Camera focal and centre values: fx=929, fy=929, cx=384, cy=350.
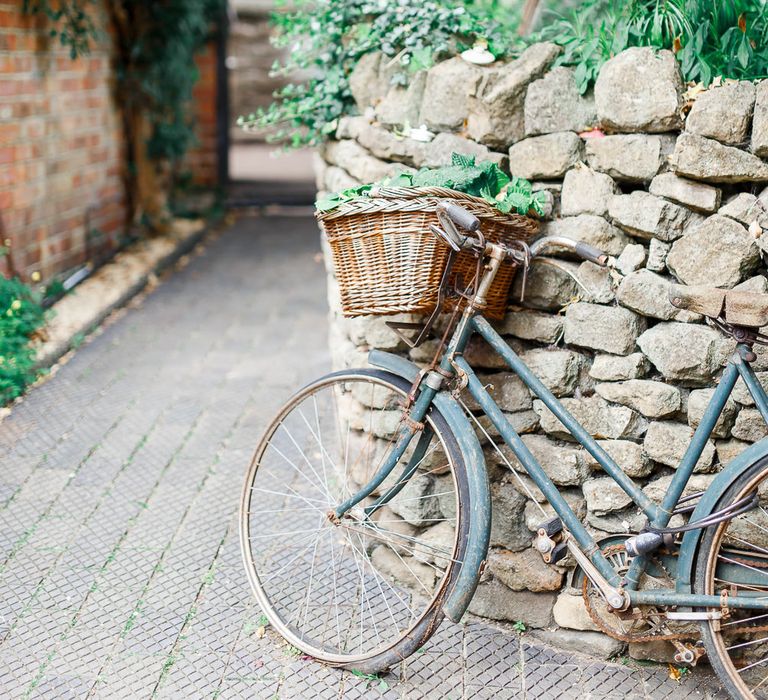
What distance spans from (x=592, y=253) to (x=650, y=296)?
11.2 inches

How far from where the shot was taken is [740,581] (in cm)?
262

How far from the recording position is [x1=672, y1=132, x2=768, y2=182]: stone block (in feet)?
8.57

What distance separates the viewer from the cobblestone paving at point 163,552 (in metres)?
2.83

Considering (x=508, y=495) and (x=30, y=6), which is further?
(x=30, y=6)

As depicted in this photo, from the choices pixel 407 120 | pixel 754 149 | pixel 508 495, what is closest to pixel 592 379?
pixel 508 495

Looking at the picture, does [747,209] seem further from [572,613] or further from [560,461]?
[572,613]

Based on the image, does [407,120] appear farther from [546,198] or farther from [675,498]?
[675,498]

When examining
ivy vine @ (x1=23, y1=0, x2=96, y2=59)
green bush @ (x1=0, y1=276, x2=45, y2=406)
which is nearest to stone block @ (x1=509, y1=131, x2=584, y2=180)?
green bush @ (x1=0, y1=276, x2=45, y2=406)

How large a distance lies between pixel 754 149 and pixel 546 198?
64 centimetres

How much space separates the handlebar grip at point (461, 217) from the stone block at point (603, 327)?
591mm

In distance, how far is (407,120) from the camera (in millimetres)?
3383

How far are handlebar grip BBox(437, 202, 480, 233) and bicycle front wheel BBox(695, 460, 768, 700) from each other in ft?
3.20

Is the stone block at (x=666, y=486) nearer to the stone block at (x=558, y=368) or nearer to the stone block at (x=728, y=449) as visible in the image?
the stone block at (x=728, y=449)

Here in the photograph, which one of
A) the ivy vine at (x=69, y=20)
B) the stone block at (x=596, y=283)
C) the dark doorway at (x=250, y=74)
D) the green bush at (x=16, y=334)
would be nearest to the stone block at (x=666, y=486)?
the stone block at (x=596, y=283)
